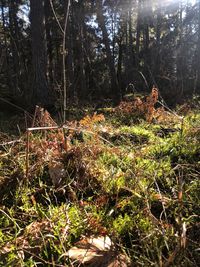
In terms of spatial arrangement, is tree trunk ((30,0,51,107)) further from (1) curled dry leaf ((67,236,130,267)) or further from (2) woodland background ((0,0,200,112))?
(1) curled dry leaf ((67,236,130,267))

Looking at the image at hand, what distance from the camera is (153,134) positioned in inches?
177

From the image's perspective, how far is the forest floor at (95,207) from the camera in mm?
1733

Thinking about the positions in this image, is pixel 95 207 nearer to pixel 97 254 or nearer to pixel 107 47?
pixel 97 254

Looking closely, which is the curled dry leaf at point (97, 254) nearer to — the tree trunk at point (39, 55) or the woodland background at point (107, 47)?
the tree trunk at point (39, 55)

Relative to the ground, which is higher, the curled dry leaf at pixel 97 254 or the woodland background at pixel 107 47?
the woodland background at pixel 107 47

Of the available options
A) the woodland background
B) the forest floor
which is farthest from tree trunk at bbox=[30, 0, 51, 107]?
the forest floor

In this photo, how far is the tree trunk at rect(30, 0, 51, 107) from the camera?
9.13m

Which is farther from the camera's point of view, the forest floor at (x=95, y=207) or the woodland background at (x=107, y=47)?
the woodland background at (x=107, y=47)

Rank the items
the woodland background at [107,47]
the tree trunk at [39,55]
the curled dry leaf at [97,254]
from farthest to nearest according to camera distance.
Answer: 1. the woodland background at [107,47]
2. the tree trunk at [39,55]
3. the curled dry leaf at [97,254]

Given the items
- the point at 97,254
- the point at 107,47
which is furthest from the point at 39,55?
the point at 107,47

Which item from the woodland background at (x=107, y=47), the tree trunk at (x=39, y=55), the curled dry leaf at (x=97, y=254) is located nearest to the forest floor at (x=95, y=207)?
the curled dry leaf at (x=97, y=254)

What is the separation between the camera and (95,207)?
2221 mm

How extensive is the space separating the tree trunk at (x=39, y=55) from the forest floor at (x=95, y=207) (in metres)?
6.13

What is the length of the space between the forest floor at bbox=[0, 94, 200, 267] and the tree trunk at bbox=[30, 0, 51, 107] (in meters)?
6.13
